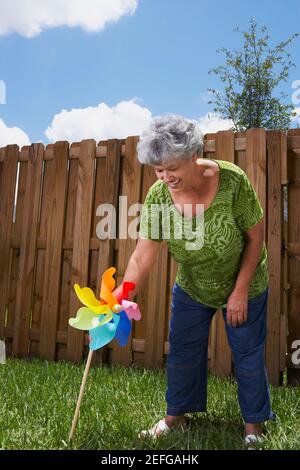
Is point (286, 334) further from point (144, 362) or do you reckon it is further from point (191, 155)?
point (191, 155)

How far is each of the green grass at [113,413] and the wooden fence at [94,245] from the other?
1.41ft

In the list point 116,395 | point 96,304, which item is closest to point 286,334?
point 116,395

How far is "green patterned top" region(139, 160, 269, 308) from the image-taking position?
7.41ft

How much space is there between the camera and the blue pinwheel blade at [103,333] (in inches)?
81.3

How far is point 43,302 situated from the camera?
4.75 metres

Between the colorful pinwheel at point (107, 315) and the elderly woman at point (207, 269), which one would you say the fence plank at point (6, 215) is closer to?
the elderly woman at point (207, 269)

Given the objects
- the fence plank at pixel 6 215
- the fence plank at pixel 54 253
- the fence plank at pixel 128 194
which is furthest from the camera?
the fence plank at pixel 6 215

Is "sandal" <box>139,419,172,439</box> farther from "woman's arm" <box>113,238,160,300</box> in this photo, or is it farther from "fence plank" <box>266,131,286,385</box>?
"fence plank" <box>266,131,286,385</box>

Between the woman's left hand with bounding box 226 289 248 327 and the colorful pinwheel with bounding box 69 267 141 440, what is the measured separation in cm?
42

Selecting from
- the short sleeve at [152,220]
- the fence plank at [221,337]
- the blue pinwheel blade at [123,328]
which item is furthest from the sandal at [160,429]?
the fence plank at [221,337]

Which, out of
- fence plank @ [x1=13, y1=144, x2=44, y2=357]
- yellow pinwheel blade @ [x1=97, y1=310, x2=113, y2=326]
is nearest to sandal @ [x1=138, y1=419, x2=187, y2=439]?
yellow pinwheel blade @ [x1=97, y1=310, x2=113, y2=326]

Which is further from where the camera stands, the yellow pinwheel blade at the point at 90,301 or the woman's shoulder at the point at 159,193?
the woman's shoulder at the point at 159,193

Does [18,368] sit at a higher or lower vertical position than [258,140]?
lower
